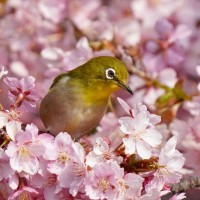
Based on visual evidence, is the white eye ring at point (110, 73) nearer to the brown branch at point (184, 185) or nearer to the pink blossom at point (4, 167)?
the brown branch at point (184, 185)

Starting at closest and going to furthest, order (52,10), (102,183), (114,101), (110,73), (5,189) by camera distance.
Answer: (102,183) < (5,189) < (110,73) < (114,101) < (52,10)

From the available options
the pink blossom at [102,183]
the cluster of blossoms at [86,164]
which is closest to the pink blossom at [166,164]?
the cluster of blossoms at [86,164]

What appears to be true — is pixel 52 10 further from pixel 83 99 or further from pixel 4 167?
pixel 4 167

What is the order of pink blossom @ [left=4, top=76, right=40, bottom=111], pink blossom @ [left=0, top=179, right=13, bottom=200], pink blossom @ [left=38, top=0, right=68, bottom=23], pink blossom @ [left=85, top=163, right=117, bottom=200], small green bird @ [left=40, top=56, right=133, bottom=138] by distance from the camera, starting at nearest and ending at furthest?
pink blossom @ [left=85, top=163, right=117, bottom=200] < pink blossom @ [left=0, top=179, right=13, bottom=200] < pink blossom @ [left=4, top=76, right=40, bottom=111] < small green bird @ [left=40, top=56, right=133, bottom=138] < pink blossom @ [left=38, top=0, right=68, bottom=23]

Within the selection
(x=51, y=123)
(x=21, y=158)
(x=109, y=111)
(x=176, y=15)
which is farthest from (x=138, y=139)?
(x=176, y=15)

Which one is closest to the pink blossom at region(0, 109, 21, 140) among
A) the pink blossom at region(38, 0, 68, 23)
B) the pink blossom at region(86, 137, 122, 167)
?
the pink blossom at region(86, 137, 122, 167)

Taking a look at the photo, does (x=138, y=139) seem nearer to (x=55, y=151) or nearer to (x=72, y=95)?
(x=55, y=151)

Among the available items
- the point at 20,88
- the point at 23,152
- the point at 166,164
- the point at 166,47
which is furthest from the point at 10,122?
the point at 166,47

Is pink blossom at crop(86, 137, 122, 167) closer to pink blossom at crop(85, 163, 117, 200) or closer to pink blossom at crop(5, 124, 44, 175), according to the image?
pink blossom at crop(85, 163, 117, 200)
